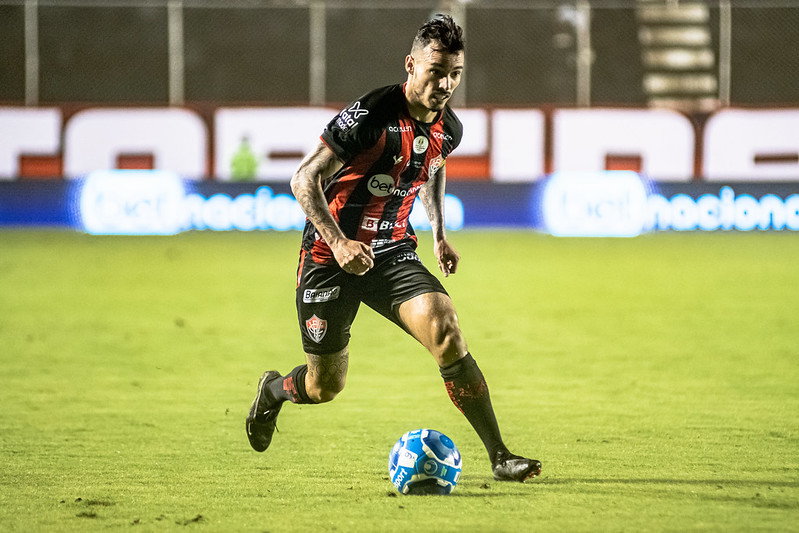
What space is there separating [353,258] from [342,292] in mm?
606

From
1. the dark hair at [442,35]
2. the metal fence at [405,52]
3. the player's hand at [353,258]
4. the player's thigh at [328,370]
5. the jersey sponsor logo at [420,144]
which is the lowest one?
the player's thigh at [328,370]

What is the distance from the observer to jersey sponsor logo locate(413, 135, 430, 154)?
224 inches

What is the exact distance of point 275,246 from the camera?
63.5ft

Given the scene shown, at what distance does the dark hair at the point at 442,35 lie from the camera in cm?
545

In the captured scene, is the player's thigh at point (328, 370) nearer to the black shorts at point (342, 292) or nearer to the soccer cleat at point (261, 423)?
the black shorts at point (342, 292)

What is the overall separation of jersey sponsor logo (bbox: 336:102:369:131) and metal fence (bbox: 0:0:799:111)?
20.4 m

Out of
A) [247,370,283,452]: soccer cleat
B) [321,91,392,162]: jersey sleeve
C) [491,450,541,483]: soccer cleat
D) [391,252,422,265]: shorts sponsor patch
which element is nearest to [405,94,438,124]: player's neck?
[321,91,392,162]: jersey sleeve

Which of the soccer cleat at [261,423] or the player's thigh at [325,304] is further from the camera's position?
the soccer cleat at [261,423]

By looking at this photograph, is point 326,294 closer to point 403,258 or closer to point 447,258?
point 403,258

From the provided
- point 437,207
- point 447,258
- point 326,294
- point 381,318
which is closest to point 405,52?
point 381,318

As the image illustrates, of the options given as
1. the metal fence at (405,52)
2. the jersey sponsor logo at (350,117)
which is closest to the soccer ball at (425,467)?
the jersey sponsor logo at (350,117)

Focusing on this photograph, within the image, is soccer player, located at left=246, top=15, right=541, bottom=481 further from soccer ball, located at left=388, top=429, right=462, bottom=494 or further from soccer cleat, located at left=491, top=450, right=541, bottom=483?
soccer ball, located at left=388, top=429, right=462, bottom=494

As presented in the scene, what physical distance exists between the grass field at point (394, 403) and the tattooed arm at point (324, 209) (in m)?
1.07

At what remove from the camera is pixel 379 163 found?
5.66 meters
